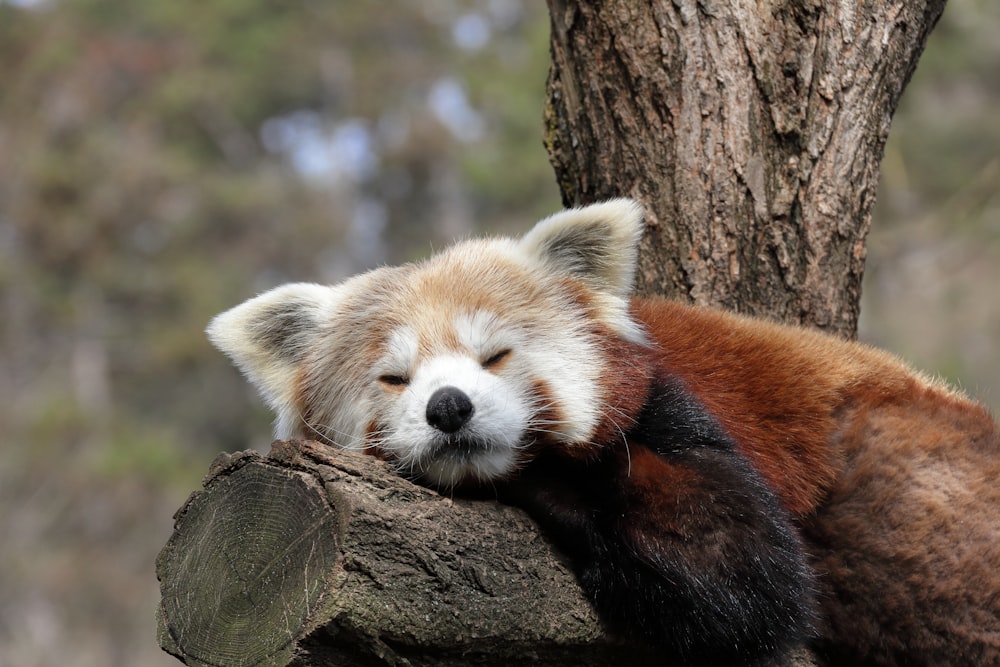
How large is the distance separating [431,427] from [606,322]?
721 mm

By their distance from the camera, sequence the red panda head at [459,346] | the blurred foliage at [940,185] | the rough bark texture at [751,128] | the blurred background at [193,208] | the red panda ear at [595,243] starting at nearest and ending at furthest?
1. the red panda head at [459,346]
2. the red panda ear at [595,243]
3. the rough bark texture at [751,128]
4. the blurred foliage at [940,185]
5. the blurred background at [193,208]

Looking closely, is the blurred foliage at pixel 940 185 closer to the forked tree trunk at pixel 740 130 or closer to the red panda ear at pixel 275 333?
the forked tree trunk at pixel 740 130

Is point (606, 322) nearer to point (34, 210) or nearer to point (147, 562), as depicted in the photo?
point (147, 562)

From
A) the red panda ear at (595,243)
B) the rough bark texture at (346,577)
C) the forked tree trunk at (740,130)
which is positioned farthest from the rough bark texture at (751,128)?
the rough bark texture at (346,577)

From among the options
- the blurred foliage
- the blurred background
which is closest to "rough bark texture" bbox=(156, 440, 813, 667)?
the blurred foliage

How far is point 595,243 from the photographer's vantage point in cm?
310

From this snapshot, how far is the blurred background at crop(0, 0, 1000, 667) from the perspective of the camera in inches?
601

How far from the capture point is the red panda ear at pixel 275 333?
124 inches

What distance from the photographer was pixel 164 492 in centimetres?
1698

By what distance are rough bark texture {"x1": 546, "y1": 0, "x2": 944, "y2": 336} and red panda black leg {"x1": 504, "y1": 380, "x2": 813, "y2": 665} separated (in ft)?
3.63

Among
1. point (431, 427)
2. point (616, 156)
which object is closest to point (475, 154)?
point (616, 156)

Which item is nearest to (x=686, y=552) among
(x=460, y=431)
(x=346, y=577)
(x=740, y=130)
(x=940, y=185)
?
(x=460, y=431)

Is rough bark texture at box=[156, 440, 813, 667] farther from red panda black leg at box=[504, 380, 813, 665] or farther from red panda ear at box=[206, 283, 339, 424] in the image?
red panda ear at box=[206, 283, 339, 424]

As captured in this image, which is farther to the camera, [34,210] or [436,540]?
[34,210]
